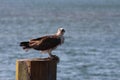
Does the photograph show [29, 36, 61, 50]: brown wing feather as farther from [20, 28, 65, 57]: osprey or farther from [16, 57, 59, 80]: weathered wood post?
[16, 57, 59, 80]: weathered wood post

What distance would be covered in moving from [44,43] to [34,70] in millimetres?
1224

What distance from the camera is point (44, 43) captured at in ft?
26.0

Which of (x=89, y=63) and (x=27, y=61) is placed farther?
(x=89, y=63)

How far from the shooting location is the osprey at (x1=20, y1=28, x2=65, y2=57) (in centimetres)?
758

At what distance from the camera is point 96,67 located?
2267cm

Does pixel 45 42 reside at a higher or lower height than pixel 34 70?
higher

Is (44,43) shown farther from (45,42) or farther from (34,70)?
(34,70)

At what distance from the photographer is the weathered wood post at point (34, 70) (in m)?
6.68

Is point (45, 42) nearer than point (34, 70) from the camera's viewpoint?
No

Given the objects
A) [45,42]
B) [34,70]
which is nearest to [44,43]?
[45,42]

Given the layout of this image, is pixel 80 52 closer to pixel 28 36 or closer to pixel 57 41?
pixel 28 36

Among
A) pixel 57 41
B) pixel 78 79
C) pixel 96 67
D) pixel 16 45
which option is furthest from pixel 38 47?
pixel 16 45

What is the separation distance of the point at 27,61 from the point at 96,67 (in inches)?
630

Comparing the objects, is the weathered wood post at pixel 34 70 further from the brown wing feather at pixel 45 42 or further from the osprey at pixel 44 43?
the brown wing feather at pixel 45 42
